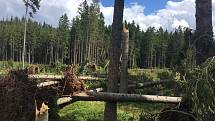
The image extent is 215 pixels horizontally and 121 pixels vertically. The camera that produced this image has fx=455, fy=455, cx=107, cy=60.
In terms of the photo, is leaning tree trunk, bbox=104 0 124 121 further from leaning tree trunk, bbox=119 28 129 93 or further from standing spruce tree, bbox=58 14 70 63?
standing spruce tree, bbox=58 14 70 63

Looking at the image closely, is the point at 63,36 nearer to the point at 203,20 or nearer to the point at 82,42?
the point at 82,42

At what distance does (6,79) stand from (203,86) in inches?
168

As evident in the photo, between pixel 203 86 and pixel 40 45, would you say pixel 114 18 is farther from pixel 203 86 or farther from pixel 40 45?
pixel 40 45

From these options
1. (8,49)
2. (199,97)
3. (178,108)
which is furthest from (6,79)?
(8,49)

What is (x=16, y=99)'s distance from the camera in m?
8.16

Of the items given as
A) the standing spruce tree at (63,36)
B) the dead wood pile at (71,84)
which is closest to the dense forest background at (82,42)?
the standing spruce tree at (63,36)

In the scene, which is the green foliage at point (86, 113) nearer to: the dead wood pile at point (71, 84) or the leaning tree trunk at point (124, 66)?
the leaning tree trunk at point (124, 66)

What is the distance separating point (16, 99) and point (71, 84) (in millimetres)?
2553

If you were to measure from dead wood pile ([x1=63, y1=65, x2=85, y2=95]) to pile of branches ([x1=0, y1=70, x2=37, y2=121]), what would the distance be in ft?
5.77

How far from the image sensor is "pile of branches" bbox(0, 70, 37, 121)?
8.12m

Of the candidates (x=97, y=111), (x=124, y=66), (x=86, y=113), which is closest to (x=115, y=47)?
(x=86, y=113)

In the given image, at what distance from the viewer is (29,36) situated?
5344 inches

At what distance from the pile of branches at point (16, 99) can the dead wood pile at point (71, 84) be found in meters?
1.76

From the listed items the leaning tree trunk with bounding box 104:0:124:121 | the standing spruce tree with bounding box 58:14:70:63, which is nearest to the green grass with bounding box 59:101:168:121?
the leaning tree trunk with bounding box 104:0:124:121
